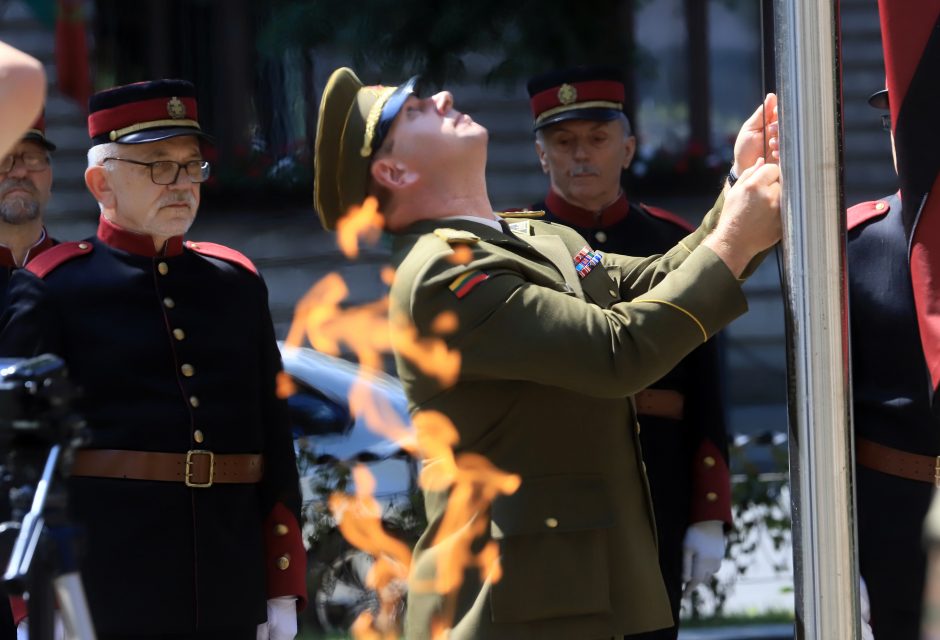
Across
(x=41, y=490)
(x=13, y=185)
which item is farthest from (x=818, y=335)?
(x=13, y=185)

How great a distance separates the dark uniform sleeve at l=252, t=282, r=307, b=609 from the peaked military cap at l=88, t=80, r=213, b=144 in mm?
552

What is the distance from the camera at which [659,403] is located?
414 cm

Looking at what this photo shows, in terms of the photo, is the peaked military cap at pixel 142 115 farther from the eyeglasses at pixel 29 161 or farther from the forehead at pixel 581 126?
the forehead at pixel 581 126

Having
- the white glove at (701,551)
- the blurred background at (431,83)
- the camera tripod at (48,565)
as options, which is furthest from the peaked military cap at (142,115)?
the blurred background at (431,83)

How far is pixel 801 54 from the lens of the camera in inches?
90.5

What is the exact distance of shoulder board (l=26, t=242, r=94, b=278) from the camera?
11.6 feet

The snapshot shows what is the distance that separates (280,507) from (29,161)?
1460 millimetres

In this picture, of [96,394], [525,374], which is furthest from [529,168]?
[525,374]

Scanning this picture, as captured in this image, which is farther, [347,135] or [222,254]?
[222,254]

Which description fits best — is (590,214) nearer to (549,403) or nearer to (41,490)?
(549,403)

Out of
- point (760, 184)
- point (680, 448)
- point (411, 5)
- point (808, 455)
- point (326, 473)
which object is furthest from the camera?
point (411, 5)

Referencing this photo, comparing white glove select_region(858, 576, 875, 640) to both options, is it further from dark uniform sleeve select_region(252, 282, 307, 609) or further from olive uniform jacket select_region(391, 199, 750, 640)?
dark uniform sleeve select_region(252, 282, 307, 609)

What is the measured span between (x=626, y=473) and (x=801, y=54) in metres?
0.84

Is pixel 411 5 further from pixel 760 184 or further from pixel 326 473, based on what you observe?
pixel 760 184
